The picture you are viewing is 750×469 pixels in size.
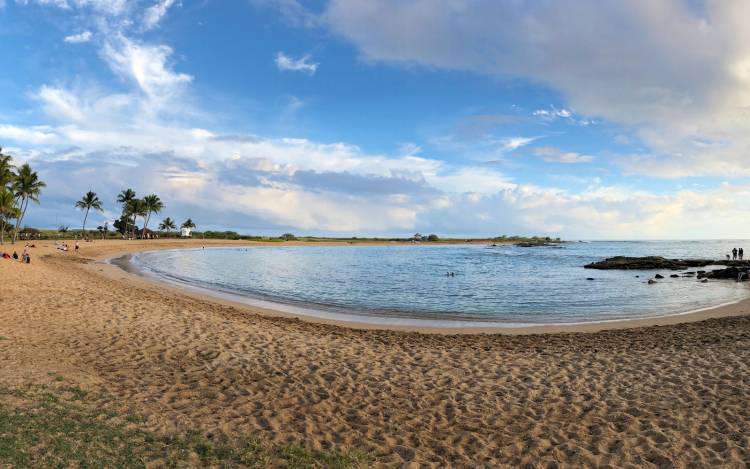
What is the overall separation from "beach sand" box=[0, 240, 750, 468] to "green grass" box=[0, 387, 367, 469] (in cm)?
33

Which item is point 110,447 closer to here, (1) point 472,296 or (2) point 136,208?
(1) point 472,296

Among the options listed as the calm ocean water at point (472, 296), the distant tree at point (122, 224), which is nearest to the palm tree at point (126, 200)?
the distant tree at point (122, 224)

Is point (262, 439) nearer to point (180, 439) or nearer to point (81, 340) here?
point (180, 439)

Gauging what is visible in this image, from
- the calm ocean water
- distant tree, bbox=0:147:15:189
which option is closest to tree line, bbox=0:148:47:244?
distant tree, bbox=0:147:15:189

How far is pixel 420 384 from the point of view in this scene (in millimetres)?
9008

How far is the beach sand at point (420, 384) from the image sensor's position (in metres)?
6.31

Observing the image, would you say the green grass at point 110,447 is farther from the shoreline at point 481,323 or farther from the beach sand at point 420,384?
the shoreline at point 481,323

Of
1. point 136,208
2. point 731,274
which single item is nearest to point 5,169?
point 136,208

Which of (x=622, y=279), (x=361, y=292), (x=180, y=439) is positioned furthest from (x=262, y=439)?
(x=622, y=279)

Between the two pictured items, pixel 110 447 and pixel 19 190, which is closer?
pixel 110 447

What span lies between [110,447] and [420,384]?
18.4ft

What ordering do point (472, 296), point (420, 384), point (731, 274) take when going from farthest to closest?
point (731, 274)
point (472, 296)
point (420, 384)

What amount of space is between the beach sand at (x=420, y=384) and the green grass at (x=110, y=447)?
1.09 ft

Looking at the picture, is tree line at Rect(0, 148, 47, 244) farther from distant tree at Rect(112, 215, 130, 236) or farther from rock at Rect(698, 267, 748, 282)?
rock at Rect(698, 267, 748, 282)
